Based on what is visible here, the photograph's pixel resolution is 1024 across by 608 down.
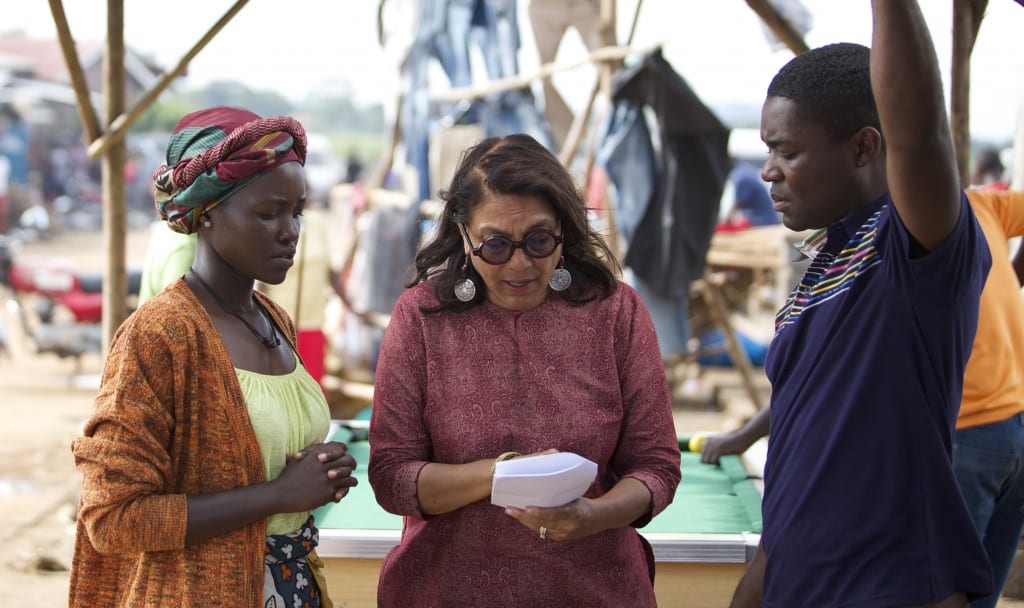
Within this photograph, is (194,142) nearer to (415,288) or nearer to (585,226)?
(415,288)

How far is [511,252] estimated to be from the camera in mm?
1854

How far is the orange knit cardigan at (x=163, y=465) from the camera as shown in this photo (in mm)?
1569

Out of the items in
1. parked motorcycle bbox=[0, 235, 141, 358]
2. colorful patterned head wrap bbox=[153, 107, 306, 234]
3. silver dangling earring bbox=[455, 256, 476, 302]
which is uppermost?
colorful patterned head wrap bbox=[153, 107, 306, 234]

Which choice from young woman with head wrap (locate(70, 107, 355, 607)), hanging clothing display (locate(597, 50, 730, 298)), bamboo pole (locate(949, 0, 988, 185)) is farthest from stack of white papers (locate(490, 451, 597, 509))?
hanging clothing display (locate(597, 50, 730, 298))

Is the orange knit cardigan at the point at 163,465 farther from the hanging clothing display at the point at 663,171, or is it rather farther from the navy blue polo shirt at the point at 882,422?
the hanging clothing display at the point at 663,171

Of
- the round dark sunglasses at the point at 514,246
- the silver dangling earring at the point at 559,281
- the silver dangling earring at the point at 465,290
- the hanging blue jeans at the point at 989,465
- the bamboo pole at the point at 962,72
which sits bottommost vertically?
the hanging blue jeans at the point at 989,465

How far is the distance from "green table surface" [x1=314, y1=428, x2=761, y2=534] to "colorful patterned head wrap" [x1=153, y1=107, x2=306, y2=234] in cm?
109

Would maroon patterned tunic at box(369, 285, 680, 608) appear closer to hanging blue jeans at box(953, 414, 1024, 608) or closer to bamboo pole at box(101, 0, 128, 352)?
hanging blue jeans at box(953, 414, 1024, 608)

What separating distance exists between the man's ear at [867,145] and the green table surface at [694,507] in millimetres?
1374

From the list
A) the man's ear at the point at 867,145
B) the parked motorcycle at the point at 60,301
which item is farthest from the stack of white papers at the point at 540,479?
the parked motorcycle at the point at 60,301

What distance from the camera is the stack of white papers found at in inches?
62.8

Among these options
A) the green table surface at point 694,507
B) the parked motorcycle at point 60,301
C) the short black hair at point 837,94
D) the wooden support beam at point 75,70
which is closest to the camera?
the short black hair at point 837,94

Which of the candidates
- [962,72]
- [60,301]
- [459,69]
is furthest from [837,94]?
[60,301]

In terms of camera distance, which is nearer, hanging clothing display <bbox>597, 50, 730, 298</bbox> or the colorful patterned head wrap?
A: the colorful patterned head wrap
